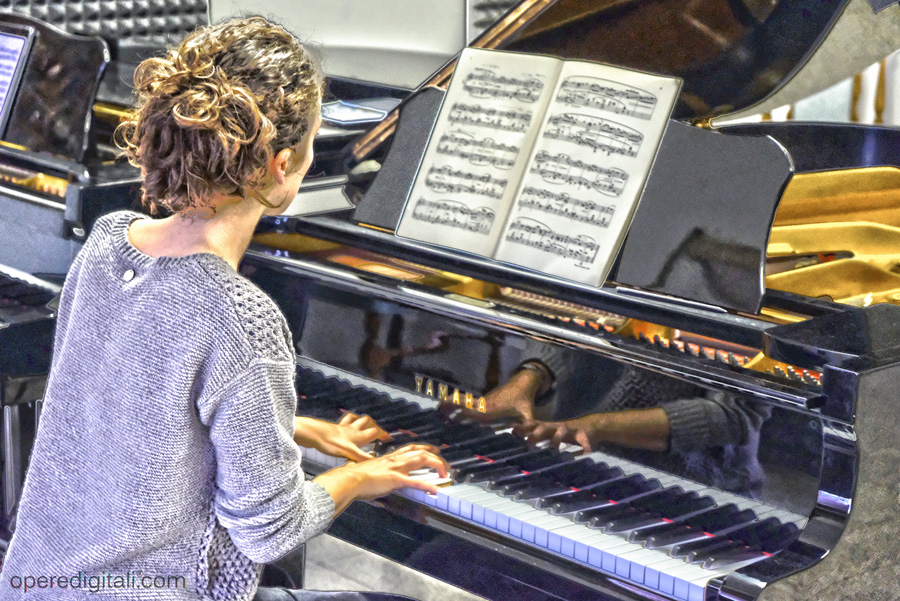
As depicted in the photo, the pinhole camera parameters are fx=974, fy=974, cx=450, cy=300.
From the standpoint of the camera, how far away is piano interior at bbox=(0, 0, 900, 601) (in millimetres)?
1564

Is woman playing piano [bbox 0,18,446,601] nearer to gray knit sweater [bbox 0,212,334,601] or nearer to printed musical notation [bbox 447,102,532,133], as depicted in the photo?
gray knit sweater [bbox 0,212,334,601]

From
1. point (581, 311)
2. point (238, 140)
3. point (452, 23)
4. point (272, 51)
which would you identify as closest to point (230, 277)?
point (238, 140)

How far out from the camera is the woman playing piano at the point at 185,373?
4.44 ft

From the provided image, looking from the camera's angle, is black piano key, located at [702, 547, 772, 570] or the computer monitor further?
the computer monitor

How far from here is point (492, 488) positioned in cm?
187

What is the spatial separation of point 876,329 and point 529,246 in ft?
2.24

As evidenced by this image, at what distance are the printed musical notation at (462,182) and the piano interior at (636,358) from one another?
0.48 feet

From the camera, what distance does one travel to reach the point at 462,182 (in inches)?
84.1

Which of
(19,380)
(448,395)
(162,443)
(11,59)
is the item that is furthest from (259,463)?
(11,59)

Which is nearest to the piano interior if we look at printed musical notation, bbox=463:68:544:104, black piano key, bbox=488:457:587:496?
black piano key, bbox=488:457:587:496

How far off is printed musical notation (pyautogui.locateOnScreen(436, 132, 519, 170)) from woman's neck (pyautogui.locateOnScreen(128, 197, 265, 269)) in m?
0.74

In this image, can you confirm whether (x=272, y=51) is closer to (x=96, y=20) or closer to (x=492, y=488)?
(x=492, y=488)

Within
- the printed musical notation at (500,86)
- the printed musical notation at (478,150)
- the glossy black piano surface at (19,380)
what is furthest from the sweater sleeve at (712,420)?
the glossy black piano surface at (19,380)

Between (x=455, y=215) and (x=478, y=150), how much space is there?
0.15 metres
